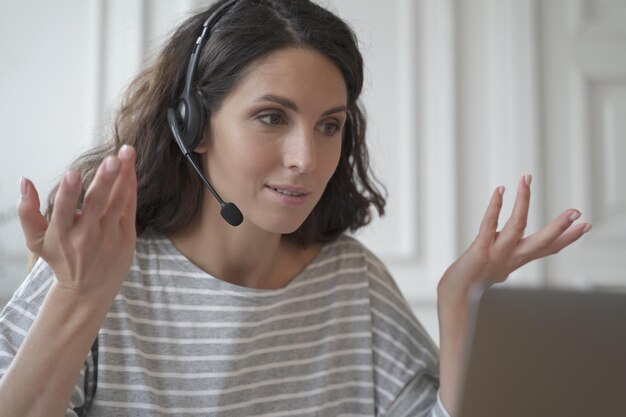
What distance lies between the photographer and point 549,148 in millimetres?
2268

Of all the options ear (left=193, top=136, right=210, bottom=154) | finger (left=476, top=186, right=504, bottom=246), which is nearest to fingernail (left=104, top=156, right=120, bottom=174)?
ear (left=193, top=136, right=210, bottom=154)

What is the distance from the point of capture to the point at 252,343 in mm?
1214

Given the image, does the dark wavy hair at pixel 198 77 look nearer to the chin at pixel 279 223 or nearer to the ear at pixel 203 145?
the ear at pixel 203 145

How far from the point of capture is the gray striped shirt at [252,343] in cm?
109

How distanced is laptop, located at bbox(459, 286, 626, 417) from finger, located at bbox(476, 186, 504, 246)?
64cm

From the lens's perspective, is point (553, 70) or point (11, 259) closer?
point (11, 259)

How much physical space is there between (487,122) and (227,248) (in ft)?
4.18

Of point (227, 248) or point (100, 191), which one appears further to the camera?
point (227, 248)

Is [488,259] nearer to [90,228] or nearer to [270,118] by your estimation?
[270,118]

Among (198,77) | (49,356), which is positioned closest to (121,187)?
(49,356)

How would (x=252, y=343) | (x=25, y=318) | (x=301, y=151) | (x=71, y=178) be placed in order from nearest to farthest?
1. (x=71, y=178)
2. (x=25, y=318)
3. (x=301, y=151)
4. (x=252, y=343)

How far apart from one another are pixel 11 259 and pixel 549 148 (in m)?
1.65

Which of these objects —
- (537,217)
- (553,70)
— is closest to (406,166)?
(537,217)

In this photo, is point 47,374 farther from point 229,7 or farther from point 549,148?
point 549,148
